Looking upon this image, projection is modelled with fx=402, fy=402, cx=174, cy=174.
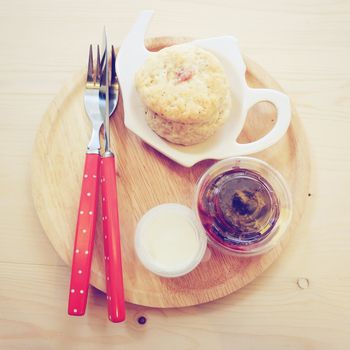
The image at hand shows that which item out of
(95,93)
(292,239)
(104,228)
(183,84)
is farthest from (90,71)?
(292,239)

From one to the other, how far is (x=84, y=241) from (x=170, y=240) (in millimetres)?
172

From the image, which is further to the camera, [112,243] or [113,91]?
[113,91]

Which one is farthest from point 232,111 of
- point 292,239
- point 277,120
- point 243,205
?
point 292,239

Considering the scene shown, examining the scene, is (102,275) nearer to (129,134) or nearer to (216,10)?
(129,134)

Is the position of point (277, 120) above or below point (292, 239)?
above

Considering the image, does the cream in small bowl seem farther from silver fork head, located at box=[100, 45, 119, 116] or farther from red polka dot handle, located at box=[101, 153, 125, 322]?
silver fork head, located at box=[100, 45, 119, 116]

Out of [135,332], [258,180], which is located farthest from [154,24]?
[135,332]

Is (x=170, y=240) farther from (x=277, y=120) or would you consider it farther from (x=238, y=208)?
(x=277, y=120)

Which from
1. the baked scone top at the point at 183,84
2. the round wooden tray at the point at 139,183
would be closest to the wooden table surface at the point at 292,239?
the round wooden tray at the point at 139,183

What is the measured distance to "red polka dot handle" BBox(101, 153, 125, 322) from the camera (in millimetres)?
738

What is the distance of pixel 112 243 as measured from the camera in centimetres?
75

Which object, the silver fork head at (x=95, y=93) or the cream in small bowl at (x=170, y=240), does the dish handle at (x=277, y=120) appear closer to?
the cream in small bowl at (x=170, y=240)

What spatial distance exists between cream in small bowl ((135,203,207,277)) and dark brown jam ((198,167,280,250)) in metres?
0.03

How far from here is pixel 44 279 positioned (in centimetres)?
86
